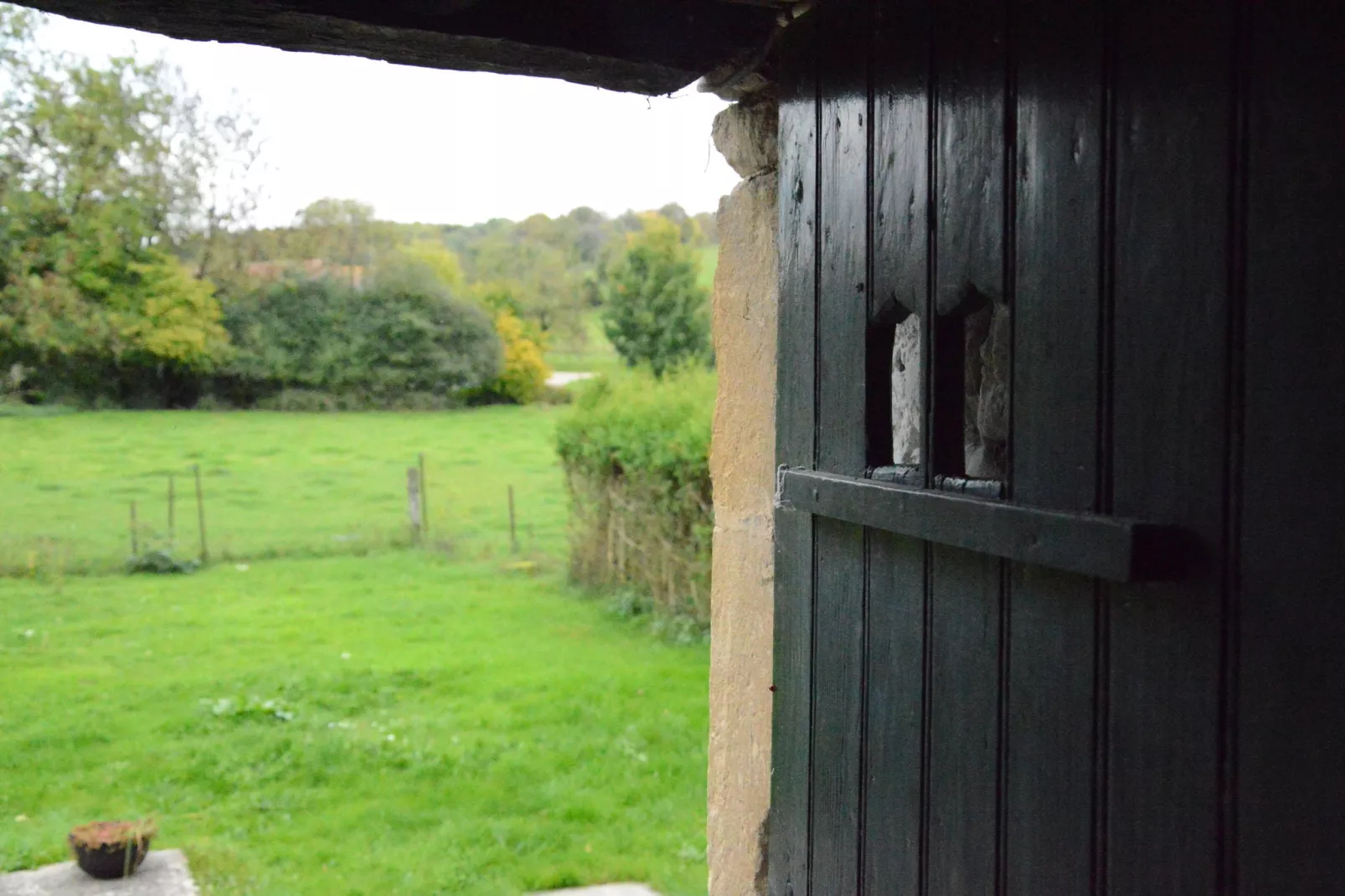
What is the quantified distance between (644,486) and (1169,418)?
701cm

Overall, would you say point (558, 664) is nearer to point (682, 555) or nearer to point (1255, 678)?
point (682, 555)

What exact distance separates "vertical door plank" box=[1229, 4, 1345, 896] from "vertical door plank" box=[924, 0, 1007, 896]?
31 cm

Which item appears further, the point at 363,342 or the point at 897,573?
the point at 363,342

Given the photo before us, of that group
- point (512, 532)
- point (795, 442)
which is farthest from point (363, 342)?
point (795, 442)

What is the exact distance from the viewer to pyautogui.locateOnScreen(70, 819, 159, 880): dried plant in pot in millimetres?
3807

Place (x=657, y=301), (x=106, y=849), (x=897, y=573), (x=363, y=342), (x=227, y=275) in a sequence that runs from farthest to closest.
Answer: (x=657, y=301), (x=363, y=342), (x=227, y=275), (x=106, y=849), (x=897, y=573)

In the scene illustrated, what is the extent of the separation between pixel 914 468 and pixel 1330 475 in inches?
22.2

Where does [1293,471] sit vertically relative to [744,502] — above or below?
above

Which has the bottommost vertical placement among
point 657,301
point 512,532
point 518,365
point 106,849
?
point 106,849

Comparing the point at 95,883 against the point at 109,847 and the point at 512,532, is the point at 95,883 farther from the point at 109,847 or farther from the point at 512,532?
the point at 512,532

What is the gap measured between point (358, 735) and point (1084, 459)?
5.34 metres

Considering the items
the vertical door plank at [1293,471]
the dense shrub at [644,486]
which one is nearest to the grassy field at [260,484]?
the dense shrub at [644,486]

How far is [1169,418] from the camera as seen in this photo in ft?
3.23

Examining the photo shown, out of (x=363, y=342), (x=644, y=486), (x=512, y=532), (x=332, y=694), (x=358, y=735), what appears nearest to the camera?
(x=358, y=735)
